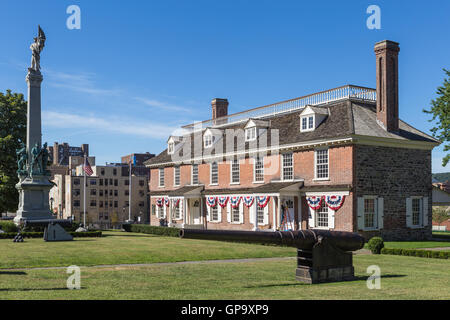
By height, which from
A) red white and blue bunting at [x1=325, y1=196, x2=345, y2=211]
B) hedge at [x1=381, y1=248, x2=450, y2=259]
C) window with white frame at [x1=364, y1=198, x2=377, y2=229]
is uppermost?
red white and blue bunting at [x1=325, y1=196, x2=345, y2=211]

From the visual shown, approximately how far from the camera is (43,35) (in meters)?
37.3

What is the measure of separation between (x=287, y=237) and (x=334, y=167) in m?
21.5

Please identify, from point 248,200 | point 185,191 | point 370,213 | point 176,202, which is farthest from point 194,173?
point 370,213

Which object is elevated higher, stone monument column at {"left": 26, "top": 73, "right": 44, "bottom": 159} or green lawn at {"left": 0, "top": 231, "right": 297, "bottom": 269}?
stone monument column at {"left": 26, "top": 73, "right": 44, "bottom": 159}

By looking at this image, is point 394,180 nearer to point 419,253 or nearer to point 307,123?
point 307,123

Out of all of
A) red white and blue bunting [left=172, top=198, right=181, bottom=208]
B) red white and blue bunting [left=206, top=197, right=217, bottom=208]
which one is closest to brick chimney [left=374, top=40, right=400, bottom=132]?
red white and blue bunting [left=206, top=197, right=217, bottom=208]

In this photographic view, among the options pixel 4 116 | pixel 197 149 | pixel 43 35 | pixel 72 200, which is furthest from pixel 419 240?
pixel 72 200

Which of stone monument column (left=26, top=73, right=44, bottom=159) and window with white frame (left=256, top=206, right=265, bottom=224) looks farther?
window with white frame (left=256, top=206, right=265, bottom=224)

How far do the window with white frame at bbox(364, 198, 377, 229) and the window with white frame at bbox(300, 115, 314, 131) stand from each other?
670 cm

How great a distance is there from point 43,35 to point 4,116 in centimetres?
1064

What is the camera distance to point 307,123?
36.2 metres

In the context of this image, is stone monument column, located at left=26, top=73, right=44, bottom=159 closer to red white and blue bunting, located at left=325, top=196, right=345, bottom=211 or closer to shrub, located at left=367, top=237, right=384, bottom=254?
red white and blue bunting, located at left=325, top=196, right=345, bottom=211

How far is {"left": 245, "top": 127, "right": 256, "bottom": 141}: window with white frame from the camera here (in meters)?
41.0

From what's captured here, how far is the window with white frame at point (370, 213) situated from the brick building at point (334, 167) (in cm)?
7
